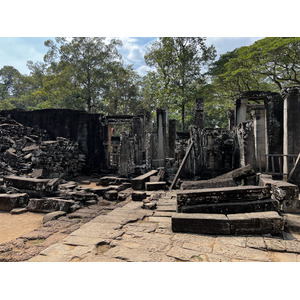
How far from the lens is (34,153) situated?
11.0 metres

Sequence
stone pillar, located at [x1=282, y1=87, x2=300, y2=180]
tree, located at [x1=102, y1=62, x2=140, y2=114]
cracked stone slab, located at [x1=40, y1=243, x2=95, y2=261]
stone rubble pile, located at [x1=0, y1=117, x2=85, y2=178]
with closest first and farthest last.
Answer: cracked stone slab, located at [x1=40, y1=243, x2=95, y2=261], stone pillar, located at [x1=282, y1=87, x2=300, y2=180], stone rubble pile, located at [x1=0, y1=117, x2=85, y2=178], tree, located at [x1=102, y1=62, x2=140, y2=114]

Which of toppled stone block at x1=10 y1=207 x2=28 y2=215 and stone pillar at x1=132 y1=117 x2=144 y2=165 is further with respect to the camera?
stone pillar at x1=132 y1=117 x2=144 y2=165

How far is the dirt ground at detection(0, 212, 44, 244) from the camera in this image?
421cm

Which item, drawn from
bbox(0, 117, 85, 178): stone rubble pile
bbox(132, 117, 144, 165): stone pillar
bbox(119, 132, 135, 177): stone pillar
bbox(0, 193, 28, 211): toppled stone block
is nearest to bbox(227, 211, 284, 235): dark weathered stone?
bbox(0, 193, 28, 211): toppled stone block

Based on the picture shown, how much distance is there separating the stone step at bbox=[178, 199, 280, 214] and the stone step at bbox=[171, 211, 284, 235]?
0.19 m

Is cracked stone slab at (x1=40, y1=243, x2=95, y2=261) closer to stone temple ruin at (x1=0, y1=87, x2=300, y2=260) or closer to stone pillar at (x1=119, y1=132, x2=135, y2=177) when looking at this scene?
stone temple ruin at (x1=0, y1=87, x2=300, y2=260)

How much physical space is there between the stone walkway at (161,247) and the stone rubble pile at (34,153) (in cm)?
731

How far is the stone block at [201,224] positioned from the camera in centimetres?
331

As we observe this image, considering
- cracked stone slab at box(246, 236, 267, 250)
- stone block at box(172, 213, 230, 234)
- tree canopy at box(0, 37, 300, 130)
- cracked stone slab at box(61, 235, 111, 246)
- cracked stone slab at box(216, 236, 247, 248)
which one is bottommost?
cracked stone slab at box(61, 235, 111, 246)

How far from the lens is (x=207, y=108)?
23.6 meters

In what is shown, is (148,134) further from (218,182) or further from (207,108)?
(207,108)

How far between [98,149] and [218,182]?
35.5 ft

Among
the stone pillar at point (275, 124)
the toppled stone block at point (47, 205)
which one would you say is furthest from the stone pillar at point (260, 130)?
the toppled stone block at point (47, 205)

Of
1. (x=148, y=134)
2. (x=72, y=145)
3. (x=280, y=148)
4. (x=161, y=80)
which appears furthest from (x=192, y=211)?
(x=161, y=80)
